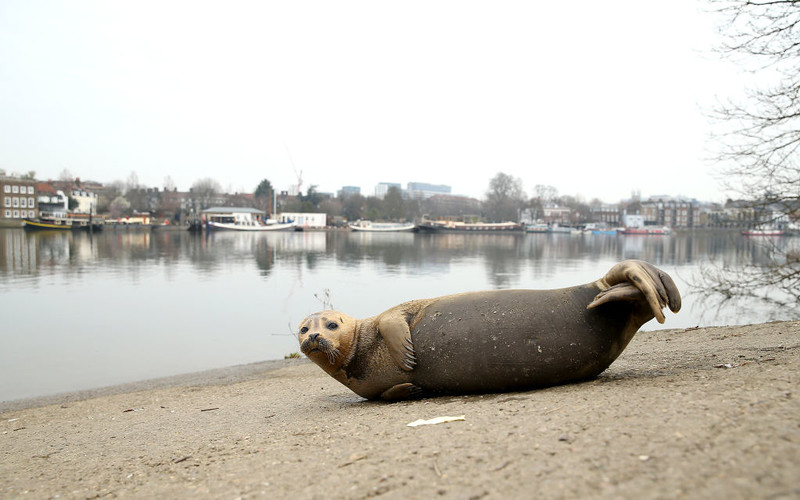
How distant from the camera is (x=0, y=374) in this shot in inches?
532

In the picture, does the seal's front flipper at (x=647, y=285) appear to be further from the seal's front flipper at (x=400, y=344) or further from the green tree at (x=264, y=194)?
the green tree at (x=264, y=194)

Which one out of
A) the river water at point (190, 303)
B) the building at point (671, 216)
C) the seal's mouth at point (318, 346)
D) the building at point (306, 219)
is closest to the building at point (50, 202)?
the building at point (306, 219)

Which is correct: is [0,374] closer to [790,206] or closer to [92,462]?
[92,462]

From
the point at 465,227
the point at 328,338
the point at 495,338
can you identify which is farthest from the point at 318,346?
the point at 465,227

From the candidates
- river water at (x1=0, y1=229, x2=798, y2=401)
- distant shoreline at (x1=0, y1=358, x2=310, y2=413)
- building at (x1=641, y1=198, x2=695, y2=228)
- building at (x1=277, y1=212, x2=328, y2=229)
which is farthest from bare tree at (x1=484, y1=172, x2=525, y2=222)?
distant shoreline at (x1=0, y1=358, x2=310, y2=413)

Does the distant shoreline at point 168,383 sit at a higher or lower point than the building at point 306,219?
lower

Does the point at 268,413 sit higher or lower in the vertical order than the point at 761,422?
lower

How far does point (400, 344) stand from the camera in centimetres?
611

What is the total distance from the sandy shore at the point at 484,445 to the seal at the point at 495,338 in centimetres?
24

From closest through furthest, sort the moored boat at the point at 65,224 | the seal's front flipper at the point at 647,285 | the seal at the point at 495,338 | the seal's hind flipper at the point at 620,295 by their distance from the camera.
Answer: the seal's front flipper at the point at 647,285 < the seal's hind flipper at the point at 620,295 < the seal at the point at 495,338 < the moored boat at the point at 65,224

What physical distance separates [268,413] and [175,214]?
15162cm

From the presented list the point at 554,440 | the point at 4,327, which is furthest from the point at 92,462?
the point at 4,327

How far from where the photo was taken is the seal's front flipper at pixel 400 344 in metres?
6.11

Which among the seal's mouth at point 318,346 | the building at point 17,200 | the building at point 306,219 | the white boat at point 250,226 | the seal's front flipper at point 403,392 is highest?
the building at point 17,200
